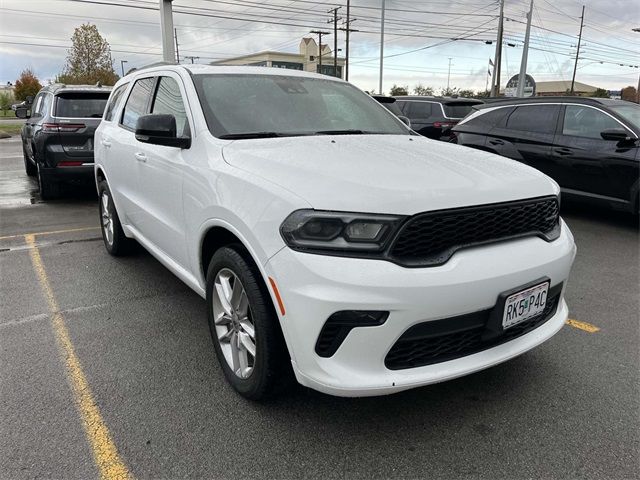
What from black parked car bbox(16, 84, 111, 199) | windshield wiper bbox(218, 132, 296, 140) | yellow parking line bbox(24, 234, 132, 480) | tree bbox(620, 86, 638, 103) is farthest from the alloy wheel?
tree bbox(620, 86, 638, 103)

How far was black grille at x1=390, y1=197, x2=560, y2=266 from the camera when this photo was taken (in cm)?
216

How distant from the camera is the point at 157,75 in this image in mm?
4020

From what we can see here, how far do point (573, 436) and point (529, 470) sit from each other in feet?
1.27

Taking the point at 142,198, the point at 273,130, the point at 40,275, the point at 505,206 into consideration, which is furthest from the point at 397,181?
the point at 40,275

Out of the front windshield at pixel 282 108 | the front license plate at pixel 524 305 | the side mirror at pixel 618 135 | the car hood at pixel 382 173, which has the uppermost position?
the front windshield at pixel 282 108

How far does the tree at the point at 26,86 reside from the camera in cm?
5544

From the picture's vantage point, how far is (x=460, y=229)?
2.29 meters

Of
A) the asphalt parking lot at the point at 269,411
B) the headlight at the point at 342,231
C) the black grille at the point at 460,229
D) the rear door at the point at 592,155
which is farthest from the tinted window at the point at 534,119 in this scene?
the headlight at the point at 342,231

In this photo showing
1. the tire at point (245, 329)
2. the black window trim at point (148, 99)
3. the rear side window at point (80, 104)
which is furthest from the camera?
the rear side window at point (80, 104)

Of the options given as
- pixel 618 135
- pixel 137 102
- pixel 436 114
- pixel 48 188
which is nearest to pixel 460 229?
pixel 137 102

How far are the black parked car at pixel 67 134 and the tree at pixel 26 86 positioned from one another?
2138 inches

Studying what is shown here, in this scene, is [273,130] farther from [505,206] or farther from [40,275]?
[40,275]

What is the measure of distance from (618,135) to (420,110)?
688 cm

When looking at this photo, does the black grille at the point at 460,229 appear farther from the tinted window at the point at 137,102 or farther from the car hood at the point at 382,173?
the tinted window at the point at 137,102
